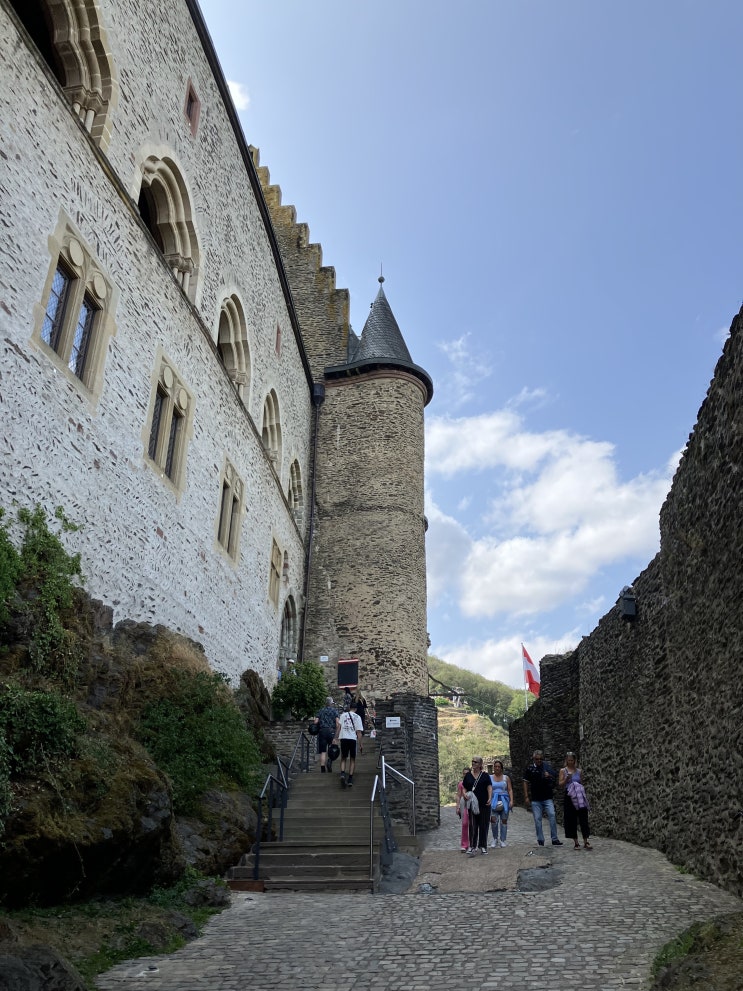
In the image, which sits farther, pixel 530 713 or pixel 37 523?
pixel 530 713

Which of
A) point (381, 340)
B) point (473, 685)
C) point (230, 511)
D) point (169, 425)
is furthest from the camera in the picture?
point (473, 685)

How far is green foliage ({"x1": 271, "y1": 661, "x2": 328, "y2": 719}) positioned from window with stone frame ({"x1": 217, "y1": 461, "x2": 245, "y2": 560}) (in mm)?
4273

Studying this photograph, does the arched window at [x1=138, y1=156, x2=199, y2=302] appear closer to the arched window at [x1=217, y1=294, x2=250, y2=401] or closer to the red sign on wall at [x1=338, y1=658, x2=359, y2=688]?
the arched window at [x1=217, y1=294, x2=250, y2=401]

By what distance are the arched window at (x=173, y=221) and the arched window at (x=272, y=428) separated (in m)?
6.82

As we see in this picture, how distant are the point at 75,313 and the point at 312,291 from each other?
73.1 feet

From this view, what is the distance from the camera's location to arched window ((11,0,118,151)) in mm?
10961

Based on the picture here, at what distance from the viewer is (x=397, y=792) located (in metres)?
13.0

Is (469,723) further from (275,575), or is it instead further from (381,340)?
(275,575)

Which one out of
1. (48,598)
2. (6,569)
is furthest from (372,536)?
(6,569)

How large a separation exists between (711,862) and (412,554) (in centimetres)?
1798

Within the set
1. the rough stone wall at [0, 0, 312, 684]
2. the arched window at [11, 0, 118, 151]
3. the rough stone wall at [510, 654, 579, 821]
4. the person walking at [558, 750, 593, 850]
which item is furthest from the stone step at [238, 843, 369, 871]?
the arched window at [11, 0, 118, 151]

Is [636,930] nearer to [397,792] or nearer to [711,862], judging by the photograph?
[711,862]

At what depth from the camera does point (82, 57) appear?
36.6 ft

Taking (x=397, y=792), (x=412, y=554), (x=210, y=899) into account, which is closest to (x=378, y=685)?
(x=412, y=554)
